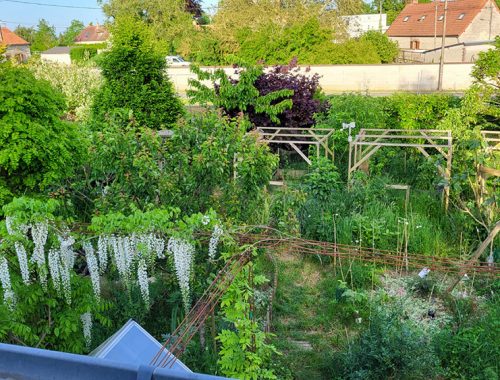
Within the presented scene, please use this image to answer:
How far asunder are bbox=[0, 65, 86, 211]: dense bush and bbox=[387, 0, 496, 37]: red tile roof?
3681cm

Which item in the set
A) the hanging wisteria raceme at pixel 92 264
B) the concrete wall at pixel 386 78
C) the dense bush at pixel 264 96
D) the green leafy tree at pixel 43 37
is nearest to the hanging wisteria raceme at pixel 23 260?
the hanging wisteria raceme at pixel 92 264

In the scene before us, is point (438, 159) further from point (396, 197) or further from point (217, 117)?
point (217, 117)

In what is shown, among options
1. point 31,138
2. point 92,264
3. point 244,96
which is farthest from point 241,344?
point 244,96

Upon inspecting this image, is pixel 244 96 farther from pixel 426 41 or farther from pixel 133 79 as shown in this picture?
pixel 426 41

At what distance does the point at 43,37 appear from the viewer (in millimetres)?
62750

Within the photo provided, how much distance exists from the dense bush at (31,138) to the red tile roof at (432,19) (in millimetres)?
36806

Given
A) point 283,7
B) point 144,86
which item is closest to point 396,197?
point 144,86

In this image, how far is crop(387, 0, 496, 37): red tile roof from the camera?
38.1 m

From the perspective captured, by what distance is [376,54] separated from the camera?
2947 cm

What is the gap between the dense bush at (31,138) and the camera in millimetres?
5316

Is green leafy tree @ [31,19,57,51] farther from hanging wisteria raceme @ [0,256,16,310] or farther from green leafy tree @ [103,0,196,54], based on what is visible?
hanging wisteria raceme @ [0,256,16,310]

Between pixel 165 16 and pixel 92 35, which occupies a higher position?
pixel 92 35

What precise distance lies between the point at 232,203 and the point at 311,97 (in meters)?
6.98

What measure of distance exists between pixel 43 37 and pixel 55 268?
6554 cm
